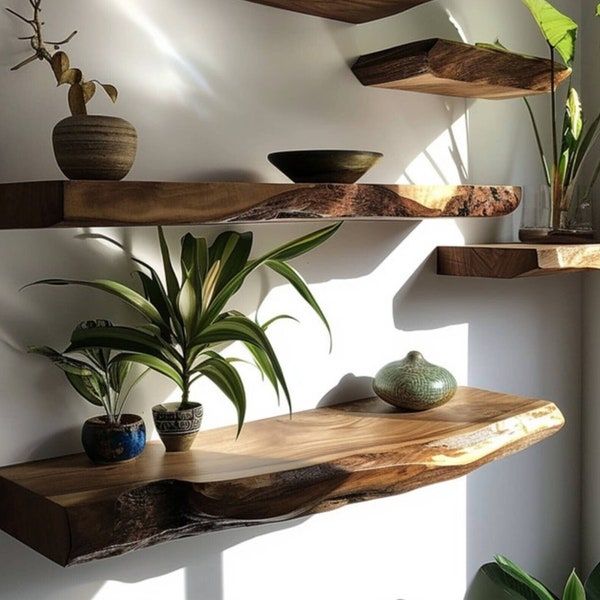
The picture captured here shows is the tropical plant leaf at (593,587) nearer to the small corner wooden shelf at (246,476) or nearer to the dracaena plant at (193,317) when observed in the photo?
the small corner wooden shelf at (246,476)

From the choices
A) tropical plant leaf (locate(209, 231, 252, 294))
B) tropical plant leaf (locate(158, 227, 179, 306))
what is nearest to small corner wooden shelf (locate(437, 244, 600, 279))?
tropical plant leaf (locate(209, 231, 252, 294))

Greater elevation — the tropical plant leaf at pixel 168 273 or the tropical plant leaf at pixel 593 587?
the tropical plant leaf at pixel 168 273

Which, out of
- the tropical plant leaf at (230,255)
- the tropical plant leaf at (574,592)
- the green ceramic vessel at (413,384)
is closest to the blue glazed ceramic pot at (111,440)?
the tropical plant leaf at (230,255)

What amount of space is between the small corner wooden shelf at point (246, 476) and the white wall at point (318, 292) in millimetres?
103

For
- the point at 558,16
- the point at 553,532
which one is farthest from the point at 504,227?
the point at 553,532

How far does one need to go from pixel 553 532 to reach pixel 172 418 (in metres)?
1.30

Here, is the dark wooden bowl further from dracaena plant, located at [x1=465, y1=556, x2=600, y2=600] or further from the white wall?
dracaena plant, located at [x1=465, y1=556, x2=600, y2=600]

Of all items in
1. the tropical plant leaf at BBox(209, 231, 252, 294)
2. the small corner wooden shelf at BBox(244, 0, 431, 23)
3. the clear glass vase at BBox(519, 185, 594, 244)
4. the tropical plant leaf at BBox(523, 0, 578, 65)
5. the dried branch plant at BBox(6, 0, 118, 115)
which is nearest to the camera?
the dried branch plant at BBox(6, 0, 118, 115)

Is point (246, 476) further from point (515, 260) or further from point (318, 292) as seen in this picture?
point (515, 260)

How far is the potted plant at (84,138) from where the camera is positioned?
1132 millimetres

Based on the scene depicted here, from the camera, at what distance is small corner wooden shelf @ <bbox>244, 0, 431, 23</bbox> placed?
1510mm

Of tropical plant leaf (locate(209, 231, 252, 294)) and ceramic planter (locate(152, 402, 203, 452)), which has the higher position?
tropical plant leaf (locate(209, 231, 252, 294))

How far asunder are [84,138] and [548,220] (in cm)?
113

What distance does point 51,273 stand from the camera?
130 centimetres
